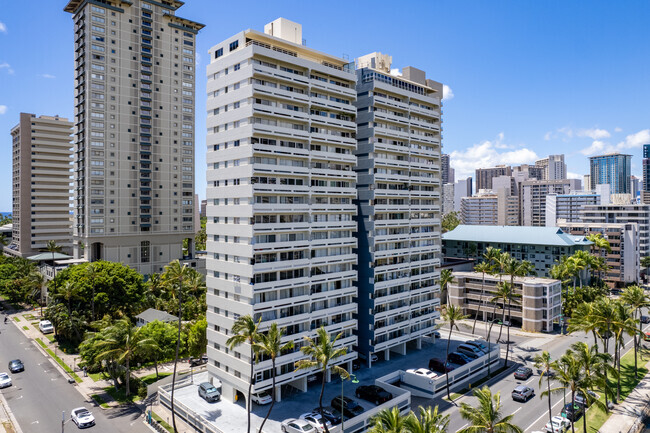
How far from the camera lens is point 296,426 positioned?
53469mm

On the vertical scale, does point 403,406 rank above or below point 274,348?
below

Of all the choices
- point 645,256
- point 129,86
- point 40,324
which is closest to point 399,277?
point 40,324

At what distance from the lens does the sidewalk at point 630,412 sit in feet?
195

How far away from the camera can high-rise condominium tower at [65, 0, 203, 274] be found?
5002 inches

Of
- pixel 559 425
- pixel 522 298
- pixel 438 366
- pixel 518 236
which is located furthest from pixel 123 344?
pixel 518 236

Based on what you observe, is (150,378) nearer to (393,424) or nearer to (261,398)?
(261,398)

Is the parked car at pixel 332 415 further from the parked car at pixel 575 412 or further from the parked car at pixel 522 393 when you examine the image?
the parked car at pixel 575 412

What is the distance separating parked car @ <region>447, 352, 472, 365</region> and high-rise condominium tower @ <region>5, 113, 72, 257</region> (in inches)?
6324

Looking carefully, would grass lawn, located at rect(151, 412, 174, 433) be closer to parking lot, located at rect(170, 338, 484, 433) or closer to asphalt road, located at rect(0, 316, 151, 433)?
asphalt road, located at rect(0, 316, 151, 433)

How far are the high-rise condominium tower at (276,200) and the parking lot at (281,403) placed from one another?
247 cm

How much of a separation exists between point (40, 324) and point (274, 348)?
83712mm

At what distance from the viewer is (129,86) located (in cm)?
13288

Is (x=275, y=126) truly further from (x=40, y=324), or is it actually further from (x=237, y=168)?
(x=40, y=324)

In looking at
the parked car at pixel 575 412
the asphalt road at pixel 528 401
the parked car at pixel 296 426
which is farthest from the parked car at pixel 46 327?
the parked car at pixel 575 412
